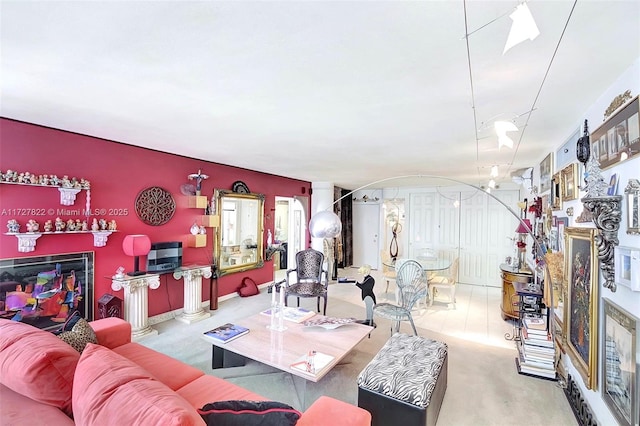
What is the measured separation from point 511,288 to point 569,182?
2203 mm

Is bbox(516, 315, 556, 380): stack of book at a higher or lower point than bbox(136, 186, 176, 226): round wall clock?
lower

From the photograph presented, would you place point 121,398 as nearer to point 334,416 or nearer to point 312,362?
point 334,416

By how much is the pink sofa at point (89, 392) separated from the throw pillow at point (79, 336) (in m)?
0.19

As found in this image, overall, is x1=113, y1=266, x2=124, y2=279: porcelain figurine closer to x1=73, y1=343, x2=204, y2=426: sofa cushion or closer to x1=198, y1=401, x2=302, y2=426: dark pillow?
x1=73, y1=343, x2=204, y2=426: sofa cushion

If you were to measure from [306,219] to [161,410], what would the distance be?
20.7 ft

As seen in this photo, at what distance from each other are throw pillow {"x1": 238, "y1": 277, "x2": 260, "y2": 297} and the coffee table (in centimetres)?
235

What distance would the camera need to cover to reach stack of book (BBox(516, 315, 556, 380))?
111 inches

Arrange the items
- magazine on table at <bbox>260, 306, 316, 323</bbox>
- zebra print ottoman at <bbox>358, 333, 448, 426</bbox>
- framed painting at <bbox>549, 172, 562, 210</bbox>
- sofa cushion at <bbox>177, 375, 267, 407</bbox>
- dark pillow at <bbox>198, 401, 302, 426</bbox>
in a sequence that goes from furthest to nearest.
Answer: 1. magazine on table at <bbox>260, 306, 316, 323</bbox>
2. framed painting at <bbox>549, 172, 562, 210</bbox>
3. zebra print ottoman at <bbox>358, 333, 448, 426</bbox>
4. sofa cushion at <bbox>177, 375, 267, 407</bbox>
5. dark pillow at <bbox>198, 401, 302, 426</bbox>

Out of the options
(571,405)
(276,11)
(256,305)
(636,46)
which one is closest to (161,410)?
(276,11)

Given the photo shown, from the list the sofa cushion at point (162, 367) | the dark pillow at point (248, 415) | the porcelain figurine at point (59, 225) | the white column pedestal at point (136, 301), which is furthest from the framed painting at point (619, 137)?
the porcelain figurine at point (59, 225)

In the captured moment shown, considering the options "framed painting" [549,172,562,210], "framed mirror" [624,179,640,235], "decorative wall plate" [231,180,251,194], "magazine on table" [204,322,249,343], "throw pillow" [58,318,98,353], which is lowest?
"magazine on table" [204,322,249,343]

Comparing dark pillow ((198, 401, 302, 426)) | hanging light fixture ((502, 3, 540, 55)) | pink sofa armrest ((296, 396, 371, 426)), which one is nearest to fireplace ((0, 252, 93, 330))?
dark pillow ((198, 401, 302, 426))

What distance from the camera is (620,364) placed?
1.60m

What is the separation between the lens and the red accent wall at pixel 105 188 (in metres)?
2.84
